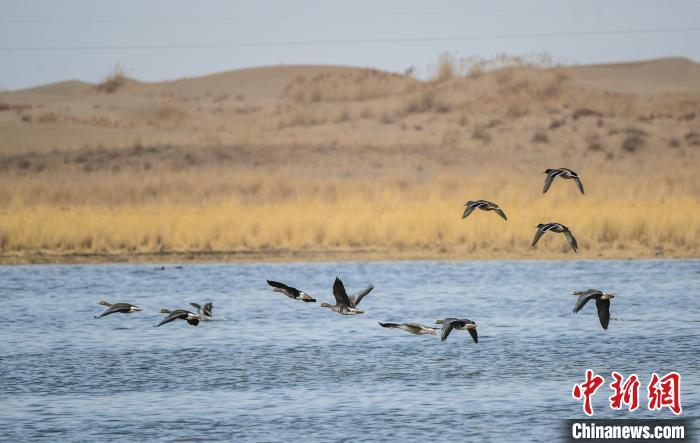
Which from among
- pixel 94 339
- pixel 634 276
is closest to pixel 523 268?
pixel 634 276

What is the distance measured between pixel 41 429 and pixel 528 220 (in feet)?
63.4

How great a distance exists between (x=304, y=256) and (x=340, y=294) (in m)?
15.6

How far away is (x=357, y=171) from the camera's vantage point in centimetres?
4162

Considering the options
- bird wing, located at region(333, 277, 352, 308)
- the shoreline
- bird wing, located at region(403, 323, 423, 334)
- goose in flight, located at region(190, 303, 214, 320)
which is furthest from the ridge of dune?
bird wing, located at region(333, 277, 352, 308)

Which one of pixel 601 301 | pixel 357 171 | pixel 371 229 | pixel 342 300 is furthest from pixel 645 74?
pixel 342 300

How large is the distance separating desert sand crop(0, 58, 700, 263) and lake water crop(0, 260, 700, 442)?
7.26 feet

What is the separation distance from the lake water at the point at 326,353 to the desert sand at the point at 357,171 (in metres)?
2.21

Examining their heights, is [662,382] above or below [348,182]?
below

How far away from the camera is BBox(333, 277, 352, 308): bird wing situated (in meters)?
13.9

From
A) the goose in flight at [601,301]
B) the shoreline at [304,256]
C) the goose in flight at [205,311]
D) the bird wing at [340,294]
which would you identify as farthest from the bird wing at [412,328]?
the shoreline at [304,256]

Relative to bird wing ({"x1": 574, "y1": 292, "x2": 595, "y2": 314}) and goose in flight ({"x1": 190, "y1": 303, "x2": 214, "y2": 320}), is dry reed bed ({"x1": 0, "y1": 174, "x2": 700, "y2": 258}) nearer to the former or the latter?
goose in flight ({"x1": 190, "y1": 303, "x2": 214, "y2": 320})

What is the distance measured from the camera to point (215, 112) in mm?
62219

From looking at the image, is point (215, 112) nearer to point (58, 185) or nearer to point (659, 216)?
point (58, 185)

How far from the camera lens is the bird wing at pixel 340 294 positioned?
13866 millimetres
